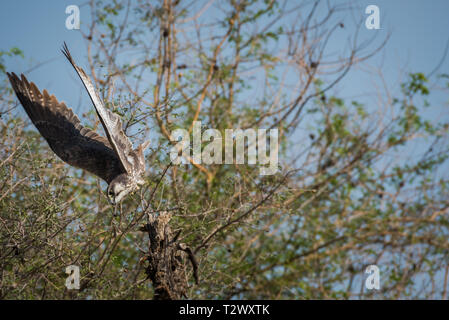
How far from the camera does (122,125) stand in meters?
5.47

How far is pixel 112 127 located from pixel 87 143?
842mm

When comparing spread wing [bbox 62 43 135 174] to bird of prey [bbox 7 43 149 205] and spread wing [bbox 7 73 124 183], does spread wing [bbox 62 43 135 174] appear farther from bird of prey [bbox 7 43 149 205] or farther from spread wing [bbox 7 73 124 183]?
spread wing [bbox 7 73 124 183]

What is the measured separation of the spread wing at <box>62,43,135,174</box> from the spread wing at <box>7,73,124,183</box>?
→ 0.80 feet

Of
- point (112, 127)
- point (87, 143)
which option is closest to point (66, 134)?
point (87, 143)

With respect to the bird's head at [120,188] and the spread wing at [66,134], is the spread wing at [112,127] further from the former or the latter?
the spread wing at [66,134]

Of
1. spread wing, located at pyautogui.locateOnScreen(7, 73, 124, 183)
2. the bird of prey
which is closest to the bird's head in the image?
the bird of prey

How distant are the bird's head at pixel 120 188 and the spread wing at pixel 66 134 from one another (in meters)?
0.27

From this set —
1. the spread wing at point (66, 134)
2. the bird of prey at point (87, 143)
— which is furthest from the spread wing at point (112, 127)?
the spread wing at point (66, 134)

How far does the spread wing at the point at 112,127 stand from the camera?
4.77 m

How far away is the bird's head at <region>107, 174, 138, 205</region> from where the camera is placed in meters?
5.33
